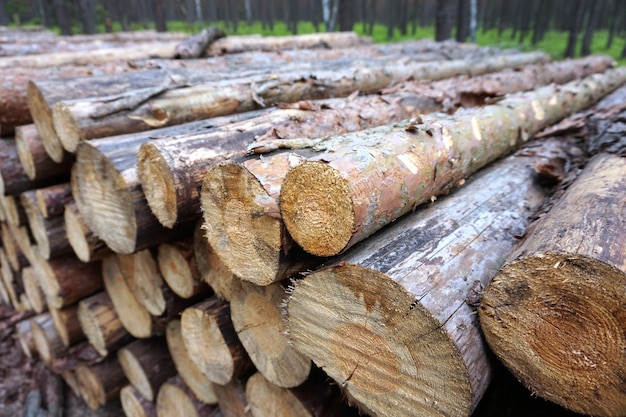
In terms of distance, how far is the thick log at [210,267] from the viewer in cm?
197

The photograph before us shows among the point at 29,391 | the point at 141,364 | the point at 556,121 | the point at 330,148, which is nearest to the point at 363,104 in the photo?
the point at 330,148

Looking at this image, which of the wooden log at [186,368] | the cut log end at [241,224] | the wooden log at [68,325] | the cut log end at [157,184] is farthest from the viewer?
the wooden log at [68,325]

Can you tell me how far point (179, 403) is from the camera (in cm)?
268

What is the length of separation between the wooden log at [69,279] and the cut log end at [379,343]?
87.7 inches

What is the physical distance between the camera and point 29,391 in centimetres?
358

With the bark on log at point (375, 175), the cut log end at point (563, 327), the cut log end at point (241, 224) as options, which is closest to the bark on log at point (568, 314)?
the cut log end at point (563, 327)

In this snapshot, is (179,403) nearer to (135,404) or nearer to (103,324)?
(135,404)

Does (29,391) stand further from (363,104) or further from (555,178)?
(555,178)

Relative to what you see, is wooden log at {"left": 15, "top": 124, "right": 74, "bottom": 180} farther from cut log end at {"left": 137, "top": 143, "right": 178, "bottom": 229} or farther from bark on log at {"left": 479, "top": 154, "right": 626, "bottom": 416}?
bark on log at {"left": 479, "top": 154, "right": 626, "bottom": 416}

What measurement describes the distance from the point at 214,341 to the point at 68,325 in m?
1.79

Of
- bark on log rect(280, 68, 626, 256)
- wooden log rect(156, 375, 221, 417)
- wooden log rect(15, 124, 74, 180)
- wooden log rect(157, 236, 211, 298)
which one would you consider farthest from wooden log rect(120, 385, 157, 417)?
bark on log rect(280, 68, 626, 256)

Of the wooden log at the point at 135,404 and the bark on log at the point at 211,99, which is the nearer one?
the bark on log at the point at 211,99

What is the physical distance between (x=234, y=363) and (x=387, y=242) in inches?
42.9

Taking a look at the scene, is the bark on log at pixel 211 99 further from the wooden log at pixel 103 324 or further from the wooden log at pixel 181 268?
the wooden log at pixel 103 324
